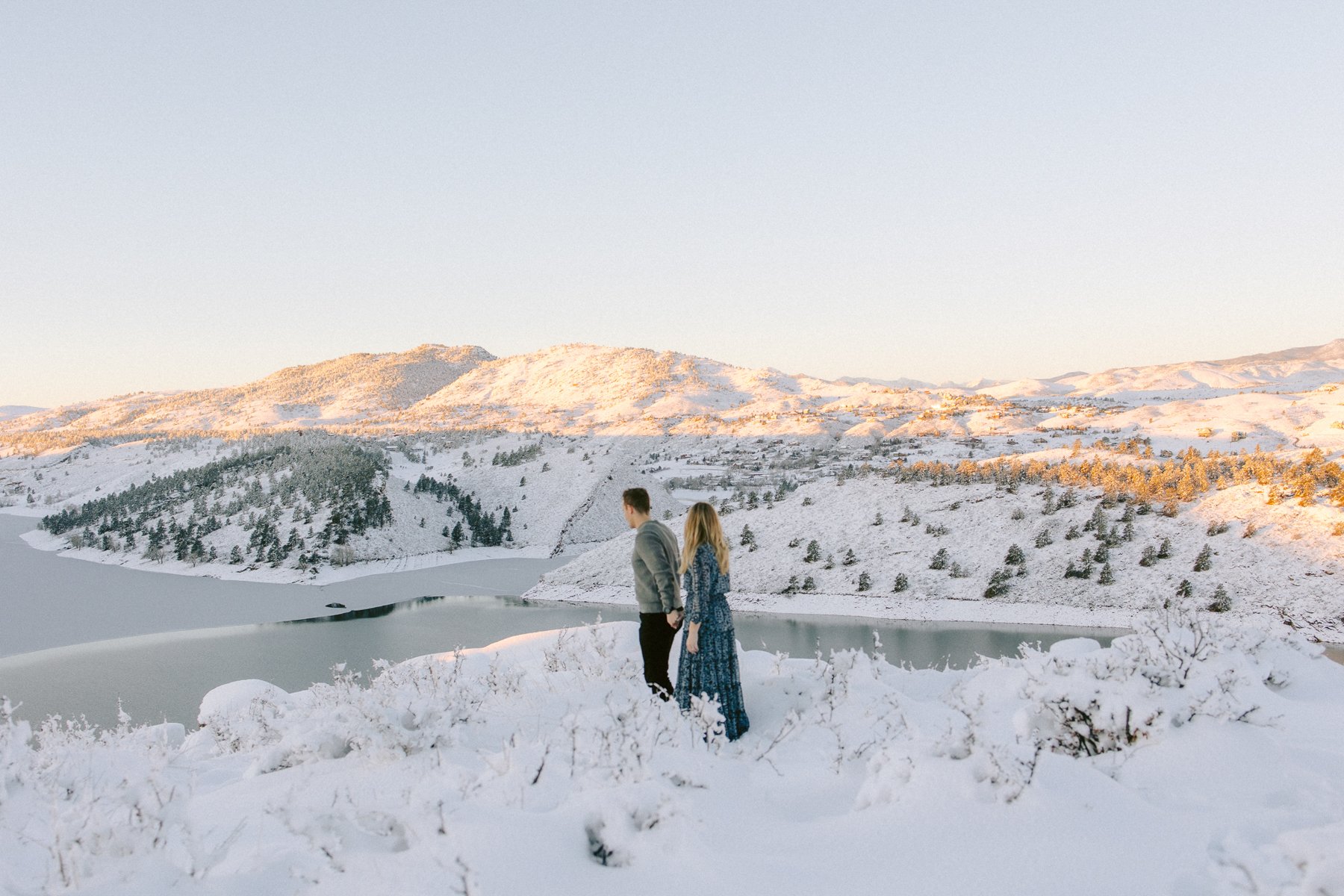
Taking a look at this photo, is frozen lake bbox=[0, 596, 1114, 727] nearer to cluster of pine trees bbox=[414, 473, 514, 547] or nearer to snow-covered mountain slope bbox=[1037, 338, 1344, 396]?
cluster of pine trees bbox=[414, 473, 514, 547]

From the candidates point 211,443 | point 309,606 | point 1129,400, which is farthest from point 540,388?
point 309,606

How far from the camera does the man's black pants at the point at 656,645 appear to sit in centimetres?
634

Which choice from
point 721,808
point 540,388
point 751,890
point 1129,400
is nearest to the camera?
point 751,890

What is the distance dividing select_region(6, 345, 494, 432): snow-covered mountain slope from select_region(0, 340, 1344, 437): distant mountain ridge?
1.44ft

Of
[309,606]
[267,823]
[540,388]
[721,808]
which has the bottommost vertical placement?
[309,606]

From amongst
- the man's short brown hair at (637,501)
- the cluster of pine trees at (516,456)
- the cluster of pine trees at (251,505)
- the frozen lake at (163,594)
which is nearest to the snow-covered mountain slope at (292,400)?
the cluster of pine trees at (251,505)

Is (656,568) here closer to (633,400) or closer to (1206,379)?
(633,400)

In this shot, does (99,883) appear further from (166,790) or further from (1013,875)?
(1013,875)

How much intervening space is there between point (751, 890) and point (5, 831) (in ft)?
11.5

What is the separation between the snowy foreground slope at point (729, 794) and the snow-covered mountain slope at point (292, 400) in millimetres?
107645

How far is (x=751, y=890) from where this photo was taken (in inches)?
119

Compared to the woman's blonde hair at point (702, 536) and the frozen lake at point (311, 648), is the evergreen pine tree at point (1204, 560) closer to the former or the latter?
the frozen lake at point (311, 648)

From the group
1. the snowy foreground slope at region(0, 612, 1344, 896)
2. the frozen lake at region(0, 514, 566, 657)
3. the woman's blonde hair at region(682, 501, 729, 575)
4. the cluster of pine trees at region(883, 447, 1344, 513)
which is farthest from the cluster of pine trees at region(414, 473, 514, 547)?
the woman's blonde hair at region(682, 501, 729, 575)

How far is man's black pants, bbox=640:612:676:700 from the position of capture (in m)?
6.34
